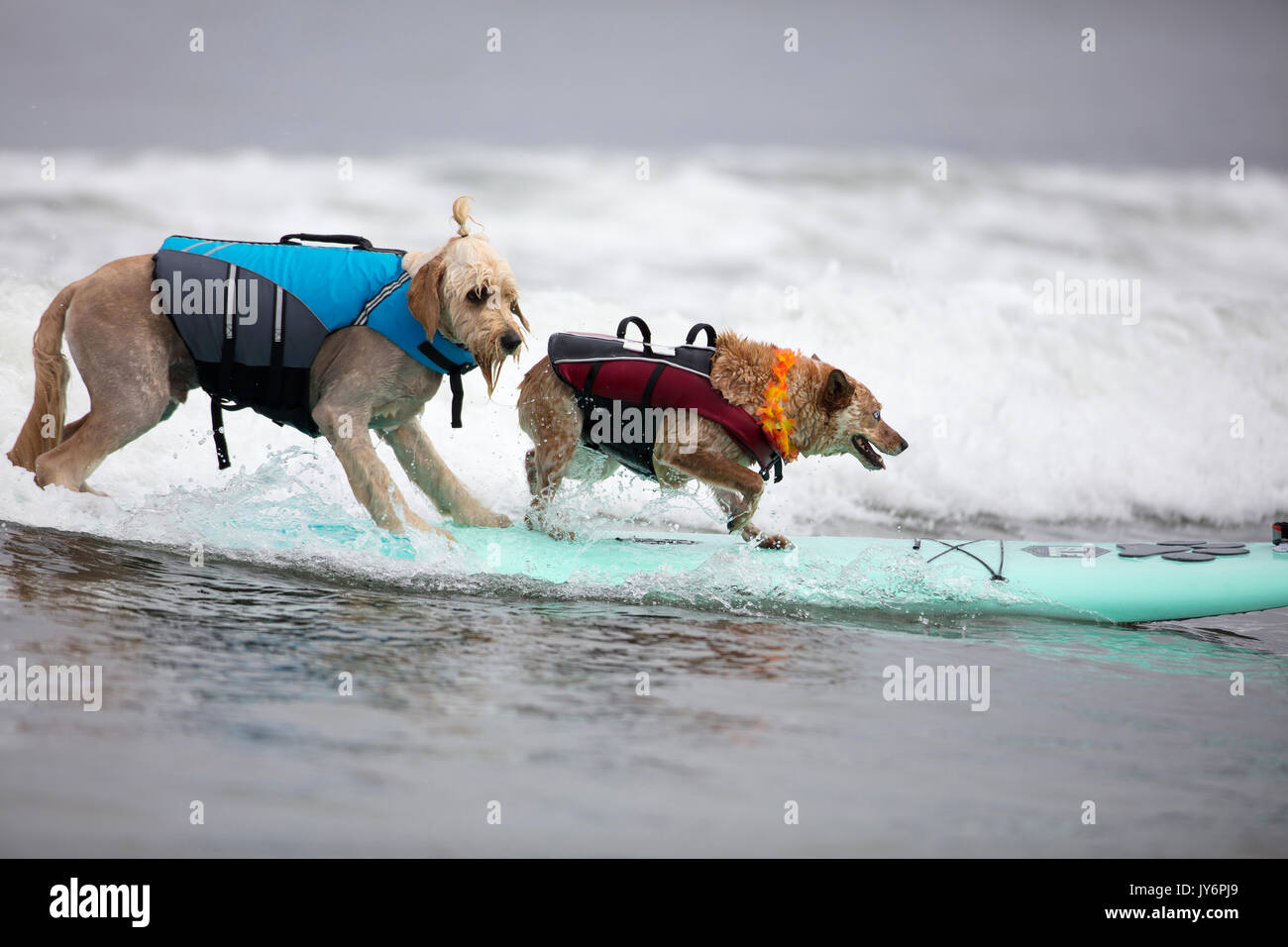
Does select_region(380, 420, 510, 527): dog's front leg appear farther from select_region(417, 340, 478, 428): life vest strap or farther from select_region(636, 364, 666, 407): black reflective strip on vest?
select_region(636, 364, 666, 407): black reflective strip on vest

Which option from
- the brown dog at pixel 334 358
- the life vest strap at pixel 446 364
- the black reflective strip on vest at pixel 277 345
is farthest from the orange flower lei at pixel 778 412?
the black reflective strip on vest at pixel 277 345

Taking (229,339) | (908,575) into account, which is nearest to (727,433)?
(908,575)

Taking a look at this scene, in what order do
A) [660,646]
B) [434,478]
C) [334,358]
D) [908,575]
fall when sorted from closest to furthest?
[660,646] → [334,358] → [908,575] → [434,478]

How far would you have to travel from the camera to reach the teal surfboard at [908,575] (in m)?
6.36

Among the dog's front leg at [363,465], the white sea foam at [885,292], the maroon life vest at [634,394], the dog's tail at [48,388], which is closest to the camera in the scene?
the dog's front leg at [363,465]

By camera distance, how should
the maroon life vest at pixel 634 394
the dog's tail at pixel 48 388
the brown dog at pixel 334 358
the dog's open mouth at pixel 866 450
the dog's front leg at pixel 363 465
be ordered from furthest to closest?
the dog's open mouth at pixel 866 450 → the maroon life vest at pixel 634 394 → the dog's tail at pixel 48 388 → the dog's front leg at pixel 363 465 → the brown dog at pixel 334 358

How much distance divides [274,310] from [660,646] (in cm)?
286

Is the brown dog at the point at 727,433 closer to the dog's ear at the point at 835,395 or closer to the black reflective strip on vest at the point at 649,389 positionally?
the dog's ear at the point at 835,395

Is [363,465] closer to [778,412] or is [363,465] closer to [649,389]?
[649,389]

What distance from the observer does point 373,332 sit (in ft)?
20.1

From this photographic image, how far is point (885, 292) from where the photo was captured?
14953mm

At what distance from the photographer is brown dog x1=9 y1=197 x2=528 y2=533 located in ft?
19.3

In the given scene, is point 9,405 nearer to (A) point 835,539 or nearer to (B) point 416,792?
(A) point 835,539

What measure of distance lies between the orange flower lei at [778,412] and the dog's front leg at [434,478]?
1713 millimetres
